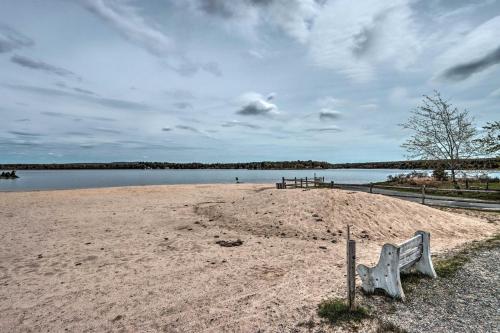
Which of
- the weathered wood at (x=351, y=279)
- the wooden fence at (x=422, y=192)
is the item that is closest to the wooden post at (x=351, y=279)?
the weathered wood at (x=351, y=279)

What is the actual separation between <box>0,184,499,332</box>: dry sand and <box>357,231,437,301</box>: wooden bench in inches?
27.0

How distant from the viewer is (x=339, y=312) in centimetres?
495

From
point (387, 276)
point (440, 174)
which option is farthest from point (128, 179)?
point (387, 276)

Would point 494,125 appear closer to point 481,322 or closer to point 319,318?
point 481,322

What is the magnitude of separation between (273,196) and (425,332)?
37.1ft

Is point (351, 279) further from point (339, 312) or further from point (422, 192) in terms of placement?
point (422, 192)

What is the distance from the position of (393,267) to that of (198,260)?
16.4 ft

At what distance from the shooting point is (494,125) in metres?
16.9

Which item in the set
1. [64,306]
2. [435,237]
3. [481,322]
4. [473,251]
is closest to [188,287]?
[64,306]

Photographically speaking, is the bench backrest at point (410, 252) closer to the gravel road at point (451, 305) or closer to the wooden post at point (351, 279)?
the gravel road at point (451, 305)

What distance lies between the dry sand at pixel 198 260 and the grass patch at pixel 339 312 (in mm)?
192

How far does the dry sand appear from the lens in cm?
522

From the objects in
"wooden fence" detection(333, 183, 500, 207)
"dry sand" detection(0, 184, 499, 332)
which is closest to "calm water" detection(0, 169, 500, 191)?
"wooden fence" detection(333, 183, 500, 207)

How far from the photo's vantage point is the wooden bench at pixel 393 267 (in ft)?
17.8
